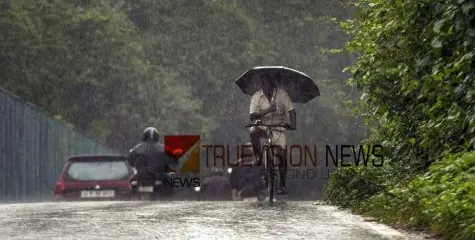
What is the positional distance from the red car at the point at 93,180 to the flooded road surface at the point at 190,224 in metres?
10.1

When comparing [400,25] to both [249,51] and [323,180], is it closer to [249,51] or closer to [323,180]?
[249,51]

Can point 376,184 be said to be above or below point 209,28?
below

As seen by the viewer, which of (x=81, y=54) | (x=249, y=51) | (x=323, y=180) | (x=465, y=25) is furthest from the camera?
(x=323, y=180)

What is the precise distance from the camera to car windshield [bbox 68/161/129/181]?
2491cm

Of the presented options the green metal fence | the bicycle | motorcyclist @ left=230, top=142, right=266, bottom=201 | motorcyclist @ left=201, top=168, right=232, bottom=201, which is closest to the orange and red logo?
motorcyclist @ left=201, top=168, right=232, bottom=201

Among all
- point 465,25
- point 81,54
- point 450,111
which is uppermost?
point 81,54

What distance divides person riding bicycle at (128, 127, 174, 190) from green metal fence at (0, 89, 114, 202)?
3.89 metres

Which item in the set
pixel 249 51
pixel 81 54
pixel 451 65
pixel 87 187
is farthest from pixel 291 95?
pixel 249 51

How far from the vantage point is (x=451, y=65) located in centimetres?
1319

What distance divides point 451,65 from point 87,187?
1295cm

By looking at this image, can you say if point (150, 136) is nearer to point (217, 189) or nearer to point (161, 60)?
point (217, 189)

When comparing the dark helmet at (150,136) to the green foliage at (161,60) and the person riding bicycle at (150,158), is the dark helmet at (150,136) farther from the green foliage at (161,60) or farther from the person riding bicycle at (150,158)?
the green foliage at (161,60)

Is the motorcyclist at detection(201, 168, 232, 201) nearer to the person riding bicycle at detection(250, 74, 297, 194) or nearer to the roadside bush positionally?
the person riding bicycle at detection(250, 74, 297, 194)

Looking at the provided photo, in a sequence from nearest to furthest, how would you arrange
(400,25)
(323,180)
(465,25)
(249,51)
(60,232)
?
1. (60,232)
2. (465,25)
3. (400,25)
4. (249,51)
5. (323,180)
